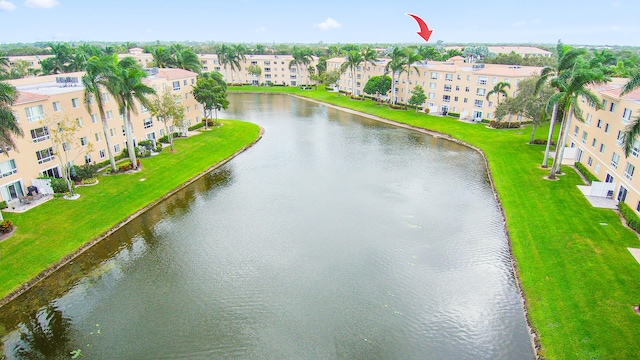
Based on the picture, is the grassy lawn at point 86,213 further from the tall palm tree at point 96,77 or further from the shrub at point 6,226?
the tall palm tree at point 96,77

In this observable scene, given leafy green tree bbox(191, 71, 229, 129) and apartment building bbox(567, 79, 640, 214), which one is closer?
apartment building bbox(567, 79, 640, 214)

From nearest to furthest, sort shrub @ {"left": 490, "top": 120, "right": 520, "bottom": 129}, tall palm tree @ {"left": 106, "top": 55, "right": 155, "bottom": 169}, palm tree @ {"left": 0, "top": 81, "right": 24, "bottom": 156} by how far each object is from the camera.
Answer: palm tree @ {"left": 0, "top": 81, "right": 24, "bottom": 156} → tall palm tree @ {"left": 106, "top": 55, "right": 155, "bottom": 169} → shrub @ {"left": 490, "top": 120, "right": 520, "bottom": 129}

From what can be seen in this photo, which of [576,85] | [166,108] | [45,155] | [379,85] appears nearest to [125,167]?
[45,155]

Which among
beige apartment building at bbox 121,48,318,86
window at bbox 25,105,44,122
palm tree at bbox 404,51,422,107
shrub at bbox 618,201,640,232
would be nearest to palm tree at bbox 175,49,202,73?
window at bbox 25,105,44,122

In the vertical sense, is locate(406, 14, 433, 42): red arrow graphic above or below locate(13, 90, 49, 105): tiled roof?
above

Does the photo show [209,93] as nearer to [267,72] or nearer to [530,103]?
[530,103]

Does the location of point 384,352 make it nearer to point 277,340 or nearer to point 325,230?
point 277,340

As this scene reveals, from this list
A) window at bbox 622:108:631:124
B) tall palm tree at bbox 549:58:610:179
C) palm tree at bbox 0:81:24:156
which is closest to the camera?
palm tree at bbox 0:81:24:156

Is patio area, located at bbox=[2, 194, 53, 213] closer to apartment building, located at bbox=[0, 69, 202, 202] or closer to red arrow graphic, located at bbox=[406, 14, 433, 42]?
apartment building, located at bbox=[0, 69, 202, 202]
